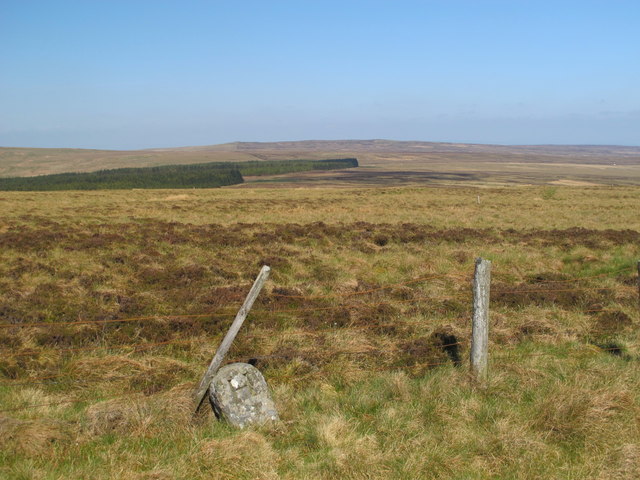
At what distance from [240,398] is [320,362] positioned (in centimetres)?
215

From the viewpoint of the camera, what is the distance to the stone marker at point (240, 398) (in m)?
5.27

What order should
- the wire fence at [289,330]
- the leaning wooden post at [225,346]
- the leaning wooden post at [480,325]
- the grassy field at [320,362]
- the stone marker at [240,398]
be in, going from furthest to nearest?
the wire fence at [289,330] → the leaning wooden post at [480,325] → the leaning wooden post at [225,346] → the stone marker at [240,398] → the grassy field at [320,362]

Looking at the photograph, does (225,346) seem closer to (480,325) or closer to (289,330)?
(480,325)

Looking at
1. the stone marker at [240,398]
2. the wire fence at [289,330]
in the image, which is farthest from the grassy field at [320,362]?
the stone marker at [240,398]

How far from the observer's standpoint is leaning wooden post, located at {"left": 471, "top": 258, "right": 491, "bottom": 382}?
6.10m

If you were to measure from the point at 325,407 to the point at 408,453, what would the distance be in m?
1.26

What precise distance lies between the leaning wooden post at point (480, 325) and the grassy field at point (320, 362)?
7.4 inches

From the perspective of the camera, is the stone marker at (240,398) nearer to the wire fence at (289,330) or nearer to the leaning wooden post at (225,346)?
the leaning wooden post at (225,346)

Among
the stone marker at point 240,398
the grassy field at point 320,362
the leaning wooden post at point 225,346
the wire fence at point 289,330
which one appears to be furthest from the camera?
the wire fence at point 289,330

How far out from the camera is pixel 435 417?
17.7 ft

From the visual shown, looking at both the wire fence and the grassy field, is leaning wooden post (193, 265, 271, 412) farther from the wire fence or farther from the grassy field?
the wire fence

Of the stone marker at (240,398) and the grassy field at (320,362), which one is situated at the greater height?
the stone marker at (240,398)

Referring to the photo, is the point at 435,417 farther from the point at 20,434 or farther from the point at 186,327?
the point at 186,327

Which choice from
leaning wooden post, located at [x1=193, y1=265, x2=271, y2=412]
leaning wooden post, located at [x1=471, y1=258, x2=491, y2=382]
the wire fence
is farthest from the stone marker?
leaning wooden post, located at [x1=471, y1=258, x2=491, y2=382]
